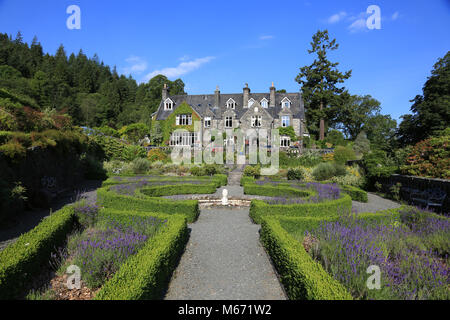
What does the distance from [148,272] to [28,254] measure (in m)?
2.42

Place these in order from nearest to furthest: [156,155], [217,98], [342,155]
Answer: [342,155]
[156,155]
[217,98]

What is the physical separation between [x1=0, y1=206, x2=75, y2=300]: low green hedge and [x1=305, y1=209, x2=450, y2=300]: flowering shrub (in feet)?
16.9

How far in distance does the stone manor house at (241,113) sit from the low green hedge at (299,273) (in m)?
29.3

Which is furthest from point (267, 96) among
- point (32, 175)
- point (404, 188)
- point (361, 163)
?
point (32, 175)

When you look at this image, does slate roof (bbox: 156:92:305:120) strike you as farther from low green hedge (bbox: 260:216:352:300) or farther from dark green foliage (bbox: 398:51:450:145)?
low green hedge (bbox: 260:216:352:300)

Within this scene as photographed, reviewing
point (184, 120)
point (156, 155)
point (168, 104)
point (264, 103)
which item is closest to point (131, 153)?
point (156, 155)

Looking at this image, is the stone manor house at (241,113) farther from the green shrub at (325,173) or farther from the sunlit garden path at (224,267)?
the sunlit garden path at (224,267)

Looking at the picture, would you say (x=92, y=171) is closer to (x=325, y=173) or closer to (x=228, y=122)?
(x=325, y=173)

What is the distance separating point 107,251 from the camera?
487 cm

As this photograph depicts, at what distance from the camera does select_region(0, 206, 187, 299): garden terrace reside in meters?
3.62

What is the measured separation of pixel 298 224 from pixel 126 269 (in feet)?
15.7

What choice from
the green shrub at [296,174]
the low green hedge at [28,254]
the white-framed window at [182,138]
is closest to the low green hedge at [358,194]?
the green shrub at [296,174]

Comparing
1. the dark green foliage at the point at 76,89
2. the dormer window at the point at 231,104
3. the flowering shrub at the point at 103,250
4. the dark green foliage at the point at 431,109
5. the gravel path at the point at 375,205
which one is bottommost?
the gravel path at the point at 375,205

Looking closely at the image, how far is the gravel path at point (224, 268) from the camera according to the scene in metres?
4.40
